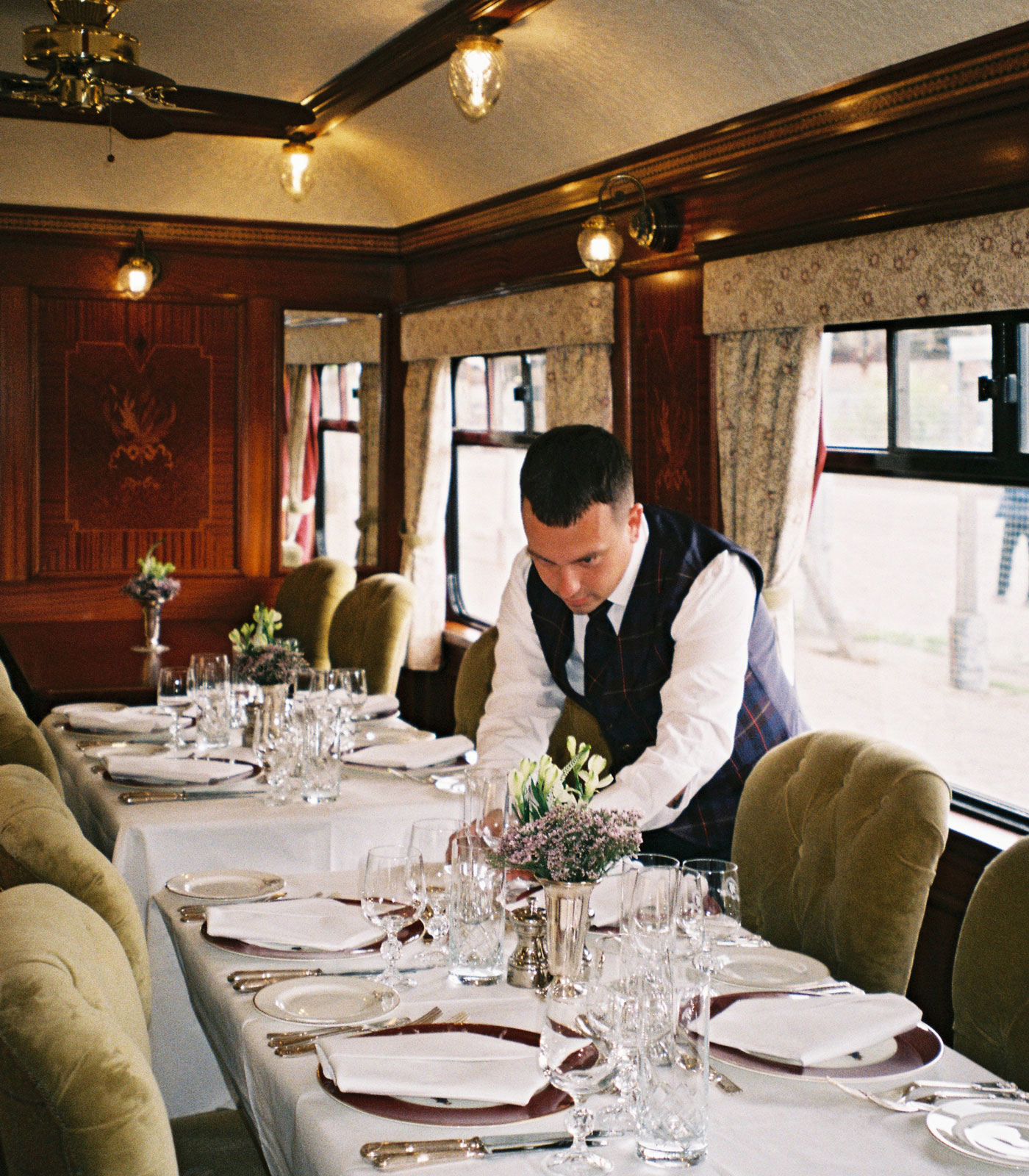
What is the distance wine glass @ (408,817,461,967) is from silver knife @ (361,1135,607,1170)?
56 cm

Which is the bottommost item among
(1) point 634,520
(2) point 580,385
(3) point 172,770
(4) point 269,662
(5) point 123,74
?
(3) point 172,770

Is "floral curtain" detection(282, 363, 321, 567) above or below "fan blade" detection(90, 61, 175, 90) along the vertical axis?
below

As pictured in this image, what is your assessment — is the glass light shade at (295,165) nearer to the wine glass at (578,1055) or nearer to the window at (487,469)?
the window at (487,469)

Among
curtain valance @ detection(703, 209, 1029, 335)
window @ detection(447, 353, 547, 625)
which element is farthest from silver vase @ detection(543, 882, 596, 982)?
window @ detection(447, 353, 547, 625)

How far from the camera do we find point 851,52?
3674mm

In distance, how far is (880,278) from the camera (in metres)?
3.68

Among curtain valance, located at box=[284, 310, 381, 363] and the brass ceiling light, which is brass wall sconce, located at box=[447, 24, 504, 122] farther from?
curtain valance, located at box=[284, 310, 381, 363]

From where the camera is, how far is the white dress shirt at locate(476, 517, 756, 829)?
97.0 inches

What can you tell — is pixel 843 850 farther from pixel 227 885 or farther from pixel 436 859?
pixel 227 885

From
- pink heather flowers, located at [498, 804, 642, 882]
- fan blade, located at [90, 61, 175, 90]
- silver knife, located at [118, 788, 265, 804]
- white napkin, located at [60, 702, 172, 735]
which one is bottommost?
silver knife, located at [118, 788, 265, 804]

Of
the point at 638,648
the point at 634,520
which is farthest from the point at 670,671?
the point at 634,520

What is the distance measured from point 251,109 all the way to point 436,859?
2.91 meters

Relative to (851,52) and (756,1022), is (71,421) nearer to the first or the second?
(851,52)

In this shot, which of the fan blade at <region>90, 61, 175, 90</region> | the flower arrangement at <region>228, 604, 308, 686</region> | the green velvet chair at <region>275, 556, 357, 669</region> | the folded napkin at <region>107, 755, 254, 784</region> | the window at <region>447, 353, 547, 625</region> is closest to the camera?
the folded napkin at <region>107, 755, 254, 784</region>
